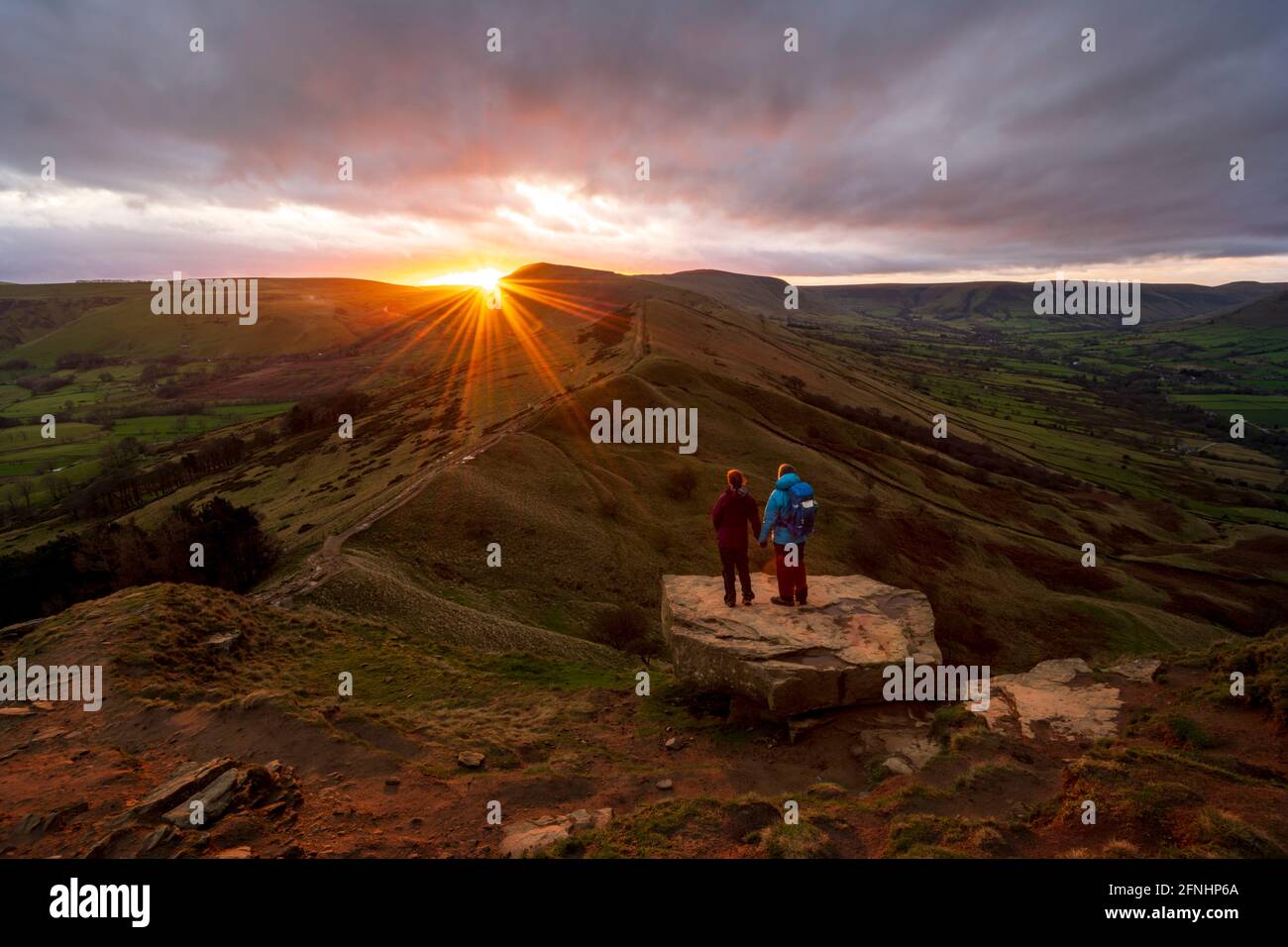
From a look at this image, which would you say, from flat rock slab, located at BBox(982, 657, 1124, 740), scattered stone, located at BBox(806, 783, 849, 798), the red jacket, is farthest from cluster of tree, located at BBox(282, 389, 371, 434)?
flat rock slab, located at BBox(982, 657, 1124, 740)

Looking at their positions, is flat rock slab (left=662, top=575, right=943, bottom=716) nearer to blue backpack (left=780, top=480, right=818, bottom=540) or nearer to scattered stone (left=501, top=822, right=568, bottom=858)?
blue backpack (left=780, top=480, right=818, bottom=540)

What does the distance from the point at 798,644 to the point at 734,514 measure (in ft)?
14.1

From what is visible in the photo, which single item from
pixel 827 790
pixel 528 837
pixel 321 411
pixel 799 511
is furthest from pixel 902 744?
pixel 321 411

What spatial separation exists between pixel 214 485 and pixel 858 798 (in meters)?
84.5

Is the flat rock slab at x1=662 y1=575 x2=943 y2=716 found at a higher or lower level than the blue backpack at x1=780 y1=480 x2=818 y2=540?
lower

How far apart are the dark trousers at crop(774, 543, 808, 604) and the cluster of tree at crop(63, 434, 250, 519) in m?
91.8

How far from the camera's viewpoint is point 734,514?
16.5m

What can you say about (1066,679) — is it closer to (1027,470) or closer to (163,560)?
(163,560)

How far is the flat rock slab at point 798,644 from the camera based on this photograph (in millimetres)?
15812

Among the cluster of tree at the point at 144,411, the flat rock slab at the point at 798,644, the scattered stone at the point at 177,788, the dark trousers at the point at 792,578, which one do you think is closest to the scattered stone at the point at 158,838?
the scattered stone at the point at 177,788

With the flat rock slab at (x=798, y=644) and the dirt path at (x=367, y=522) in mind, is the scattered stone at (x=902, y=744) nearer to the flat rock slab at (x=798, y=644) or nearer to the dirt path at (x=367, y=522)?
the flat rock slab at (x=798, y=644)

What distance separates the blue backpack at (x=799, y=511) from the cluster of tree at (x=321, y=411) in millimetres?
88726

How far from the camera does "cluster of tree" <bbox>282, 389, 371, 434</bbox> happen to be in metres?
92.7

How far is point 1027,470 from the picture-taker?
91312 millimetres
